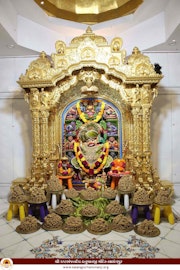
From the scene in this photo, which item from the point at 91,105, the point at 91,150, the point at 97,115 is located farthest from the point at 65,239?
the point at 91,105

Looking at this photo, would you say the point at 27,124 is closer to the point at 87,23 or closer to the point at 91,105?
the point at 91,105

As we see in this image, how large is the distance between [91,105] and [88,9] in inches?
92.5

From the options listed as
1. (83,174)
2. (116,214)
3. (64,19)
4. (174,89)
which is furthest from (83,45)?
(116,214)

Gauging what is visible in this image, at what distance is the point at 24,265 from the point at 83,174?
247 cm

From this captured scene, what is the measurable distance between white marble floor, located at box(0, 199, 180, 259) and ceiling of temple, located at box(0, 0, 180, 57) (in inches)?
151

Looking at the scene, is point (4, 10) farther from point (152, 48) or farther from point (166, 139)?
point (166, 139)

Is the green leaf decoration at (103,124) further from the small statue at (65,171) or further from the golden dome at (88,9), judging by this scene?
the golden dome at (88,9)

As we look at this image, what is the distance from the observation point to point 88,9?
4.44m

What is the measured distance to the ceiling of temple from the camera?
406 cm

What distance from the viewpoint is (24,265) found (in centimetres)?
200

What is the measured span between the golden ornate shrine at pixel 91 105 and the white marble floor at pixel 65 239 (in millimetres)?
1082

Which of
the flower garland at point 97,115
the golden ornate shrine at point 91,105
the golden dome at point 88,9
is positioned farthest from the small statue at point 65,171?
the golden dome at point 88,9

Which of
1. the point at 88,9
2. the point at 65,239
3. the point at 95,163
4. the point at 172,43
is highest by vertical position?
the point at 88,9

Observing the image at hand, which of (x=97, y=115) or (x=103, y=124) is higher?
(x=97, y=115)
